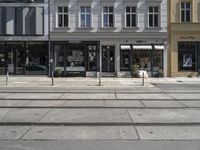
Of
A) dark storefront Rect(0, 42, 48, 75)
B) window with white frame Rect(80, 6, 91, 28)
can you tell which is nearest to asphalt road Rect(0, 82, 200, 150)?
dark storefront Rect(0, 42, 48, 75)

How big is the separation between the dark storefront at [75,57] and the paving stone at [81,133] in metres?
28.9

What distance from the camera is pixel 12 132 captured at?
10.5 meters

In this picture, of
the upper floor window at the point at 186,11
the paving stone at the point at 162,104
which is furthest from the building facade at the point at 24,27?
the paving stone at the point at 162,104

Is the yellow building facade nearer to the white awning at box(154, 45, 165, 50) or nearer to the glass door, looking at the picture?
the white awning at box(154, 45, 165, 50)

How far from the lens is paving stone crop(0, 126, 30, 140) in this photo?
32.4 ft

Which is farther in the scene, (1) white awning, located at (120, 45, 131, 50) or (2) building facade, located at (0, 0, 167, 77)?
(1) white awning, located at (120, 45, 131, 50)

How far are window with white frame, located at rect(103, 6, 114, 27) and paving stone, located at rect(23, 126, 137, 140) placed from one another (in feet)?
96.1

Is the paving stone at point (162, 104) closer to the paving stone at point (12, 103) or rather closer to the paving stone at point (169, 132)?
the paving stone at point (12, 103)

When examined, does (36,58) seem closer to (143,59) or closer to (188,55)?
(143,59)

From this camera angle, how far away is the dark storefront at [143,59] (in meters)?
39.9

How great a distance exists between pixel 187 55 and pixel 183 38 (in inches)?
66.0

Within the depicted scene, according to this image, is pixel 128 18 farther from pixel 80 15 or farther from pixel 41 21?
pixel 41 21

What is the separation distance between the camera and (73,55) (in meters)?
40.3

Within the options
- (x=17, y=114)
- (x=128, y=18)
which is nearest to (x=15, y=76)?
(x=128, y=18)
